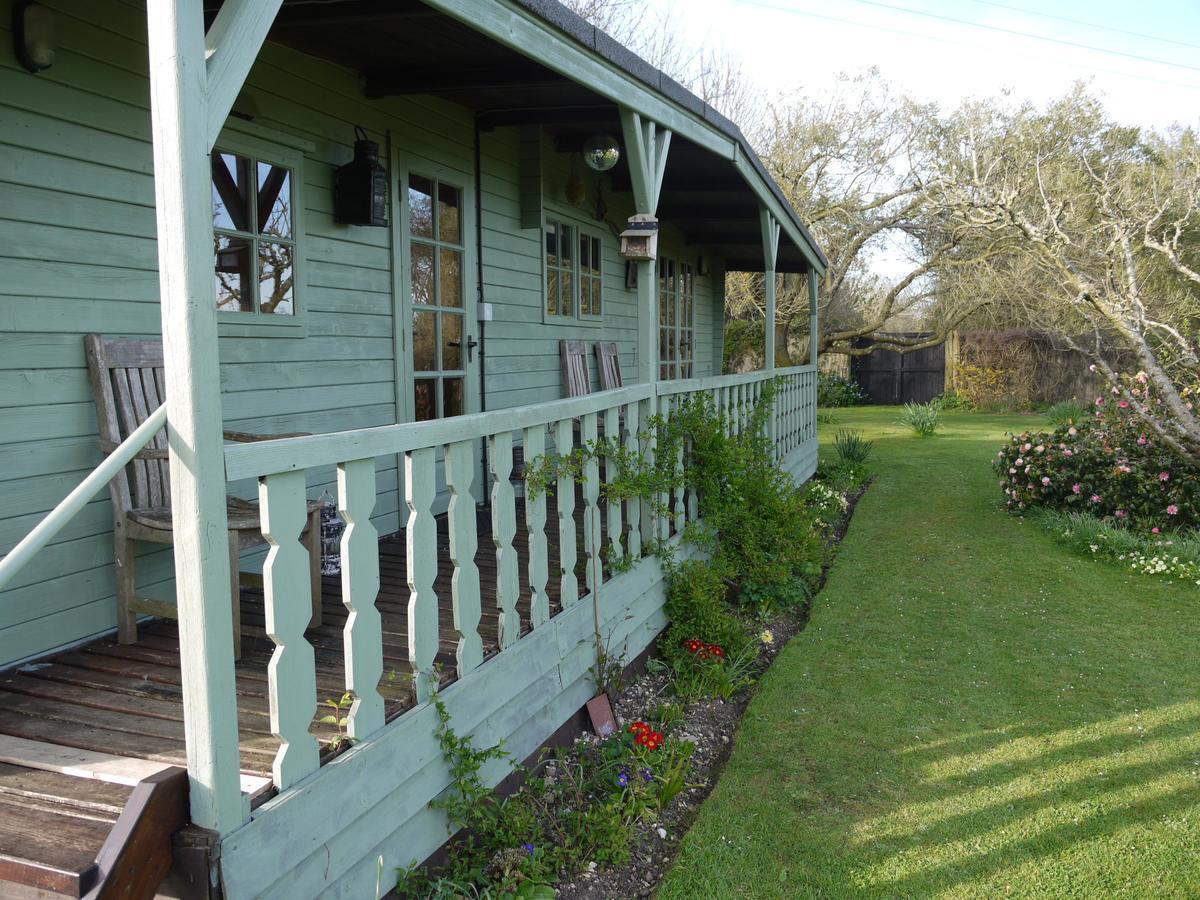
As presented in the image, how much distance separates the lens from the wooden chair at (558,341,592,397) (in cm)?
691

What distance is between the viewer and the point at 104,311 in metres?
3.20

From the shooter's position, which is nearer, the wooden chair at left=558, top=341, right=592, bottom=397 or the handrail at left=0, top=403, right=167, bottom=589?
the handrail at left=0, top=403, right=167, bottom=589

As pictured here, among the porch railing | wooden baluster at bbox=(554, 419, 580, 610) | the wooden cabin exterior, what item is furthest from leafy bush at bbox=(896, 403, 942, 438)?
wooden baluster at bbox=(554, 419, 580, 610)

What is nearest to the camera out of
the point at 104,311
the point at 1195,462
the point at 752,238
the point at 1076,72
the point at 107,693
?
the point at 107,693

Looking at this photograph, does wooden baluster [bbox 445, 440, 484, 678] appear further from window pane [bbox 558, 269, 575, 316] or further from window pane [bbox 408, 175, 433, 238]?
window pane [bbox 558, 269, 575, 316]

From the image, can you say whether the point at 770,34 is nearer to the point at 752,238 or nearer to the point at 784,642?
the point at 752,238

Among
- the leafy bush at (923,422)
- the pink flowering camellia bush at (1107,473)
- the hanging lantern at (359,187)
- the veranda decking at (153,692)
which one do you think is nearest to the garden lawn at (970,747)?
the pink flowering camellia bush at (1107,473)

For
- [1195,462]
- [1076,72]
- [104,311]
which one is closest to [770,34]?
[1076,72]

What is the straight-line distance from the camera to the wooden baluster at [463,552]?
8.61ft

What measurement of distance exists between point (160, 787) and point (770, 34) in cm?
2028

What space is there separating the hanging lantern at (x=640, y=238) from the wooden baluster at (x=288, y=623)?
2.54 m

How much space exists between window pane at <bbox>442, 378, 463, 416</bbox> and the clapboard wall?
0.78 meters

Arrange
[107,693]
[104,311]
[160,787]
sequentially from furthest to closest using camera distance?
[104,311], [107,693], [160,787]

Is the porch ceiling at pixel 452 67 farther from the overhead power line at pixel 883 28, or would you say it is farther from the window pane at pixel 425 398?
the overhead power line at pixel 883 28
